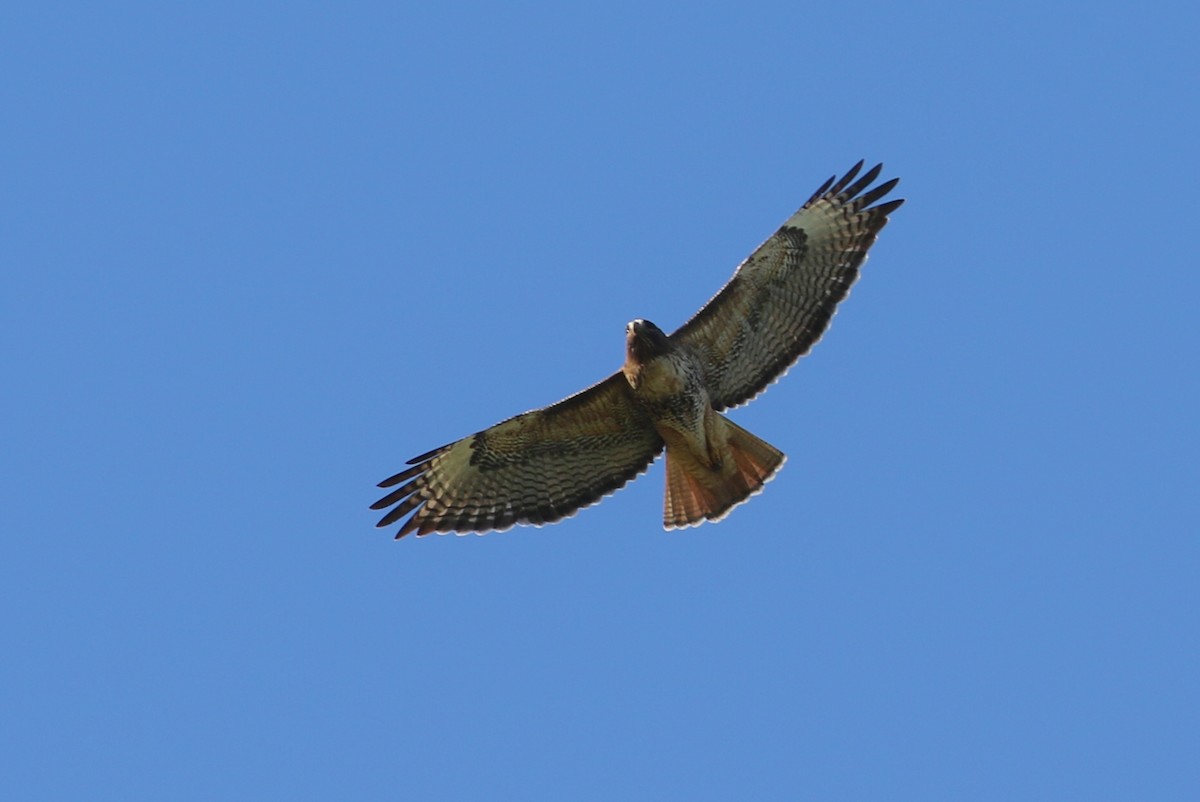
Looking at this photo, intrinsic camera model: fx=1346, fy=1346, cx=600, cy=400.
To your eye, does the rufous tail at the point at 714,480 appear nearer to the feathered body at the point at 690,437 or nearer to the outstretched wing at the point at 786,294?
the feathered body at the point at 690,437

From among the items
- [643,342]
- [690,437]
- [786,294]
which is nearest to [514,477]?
[690,437]

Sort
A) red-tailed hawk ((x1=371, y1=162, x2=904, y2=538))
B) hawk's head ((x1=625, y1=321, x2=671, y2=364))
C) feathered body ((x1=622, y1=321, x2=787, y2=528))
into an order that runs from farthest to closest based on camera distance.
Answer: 1. red-tailed hawk ((x1=371, y1=162, x2=904, y2=538))
2. feathered body ((x1=622, y1=321, x2=787, y2=528))
3. hawk's head ((x1=625, y1=321, x2=671, y2=364))

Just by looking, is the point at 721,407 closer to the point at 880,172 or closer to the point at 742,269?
the point at 742,269

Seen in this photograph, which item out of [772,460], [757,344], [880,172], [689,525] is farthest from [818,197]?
[689,525]

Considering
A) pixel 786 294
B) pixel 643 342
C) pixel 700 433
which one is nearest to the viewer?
pixel 643 342

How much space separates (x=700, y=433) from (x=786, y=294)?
1.42m

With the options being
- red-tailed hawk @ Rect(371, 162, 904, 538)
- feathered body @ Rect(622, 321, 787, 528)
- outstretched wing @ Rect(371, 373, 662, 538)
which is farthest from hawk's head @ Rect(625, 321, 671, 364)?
outstretched wing @ Rect(371, 373, 662, 538)

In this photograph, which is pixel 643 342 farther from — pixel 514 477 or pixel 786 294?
pixel 514 477

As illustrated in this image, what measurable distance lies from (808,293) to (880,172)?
129cm

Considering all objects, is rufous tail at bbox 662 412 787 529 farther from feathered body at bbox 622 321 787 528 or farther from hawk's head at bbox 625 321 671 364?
hawk's head at bbox 625 321 671 364

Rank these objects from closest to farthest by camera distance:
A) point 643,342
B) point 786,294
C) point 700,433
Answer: point 643,342 < point 700,433 < point 786,294

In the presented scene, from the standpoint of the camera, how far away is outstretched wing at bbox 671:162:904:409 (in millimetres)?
11156

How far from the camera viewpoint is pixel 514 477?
1145cm

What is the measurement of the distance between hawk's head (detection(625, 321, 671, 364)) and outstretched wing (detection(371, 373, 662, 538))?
989 mm
